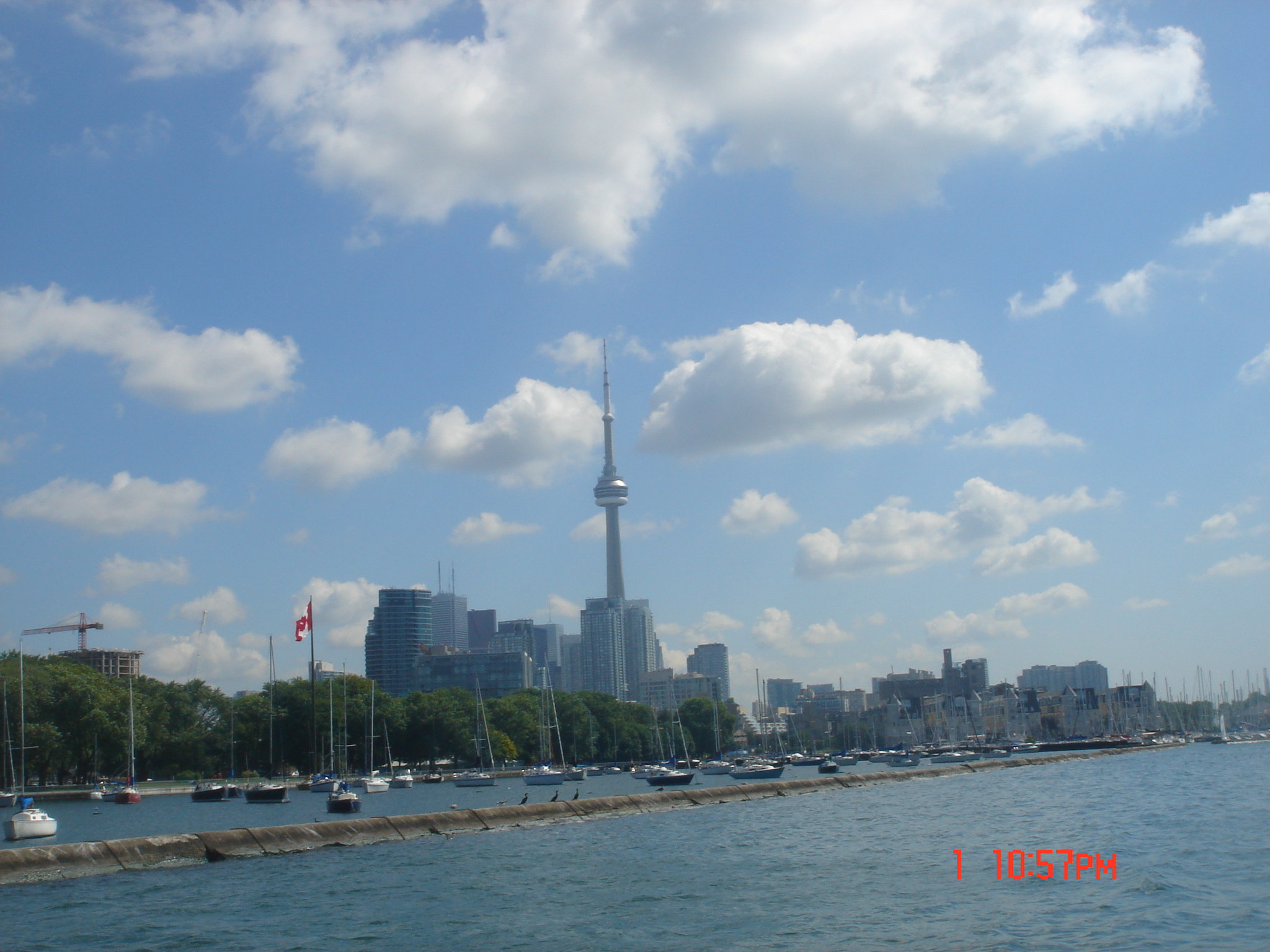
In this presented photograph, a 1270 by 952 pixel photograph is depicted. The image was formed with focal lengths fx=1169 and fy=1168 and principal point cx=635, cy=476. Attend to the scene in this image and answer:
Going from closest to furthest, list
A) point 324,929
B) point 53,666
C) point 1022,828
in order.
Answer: point 324,929 → point 1022,828 → point 53,666

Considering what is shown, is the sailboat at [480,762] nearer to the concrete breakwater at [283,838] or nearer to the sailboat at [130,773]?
the sailboat at [130,773]

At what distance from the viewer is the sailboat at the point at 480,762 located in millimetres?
133125

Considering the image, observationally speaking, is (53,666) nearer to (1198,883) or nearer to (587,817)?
(587,817)

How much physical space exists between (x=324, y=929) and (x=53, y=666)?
111407 millimetres

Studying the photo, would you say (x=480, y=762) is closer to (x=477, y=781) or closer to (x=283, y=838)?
(x=477, y=781)

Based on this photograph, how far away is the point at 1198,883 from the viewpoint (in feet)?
116

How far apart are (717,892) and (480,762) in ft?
403

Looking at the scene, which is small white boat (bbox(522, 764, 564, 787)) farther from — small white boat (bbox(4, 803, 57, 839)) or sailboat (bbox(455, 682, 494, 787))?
small white boat (bbox(4, 803, 57, 839))

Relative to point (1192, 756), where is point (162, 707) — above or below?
above

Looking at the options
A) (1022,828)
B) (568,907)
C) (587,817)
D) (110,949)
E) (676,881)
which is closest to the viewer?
(110,949)

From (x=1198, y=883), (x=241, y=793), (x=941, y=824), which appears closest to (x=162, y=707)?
(x=241, y=793)

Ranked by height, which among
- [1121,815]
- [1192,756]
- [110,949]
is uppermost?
[110,949]

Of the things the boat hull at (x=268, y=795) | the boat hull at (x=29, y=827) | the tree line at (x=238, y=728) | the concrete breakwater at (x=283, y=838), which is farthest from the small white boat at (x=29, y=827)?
the tree line at (x=238, y=728)

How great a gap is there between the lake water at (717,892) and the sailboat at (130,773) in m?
43.1
